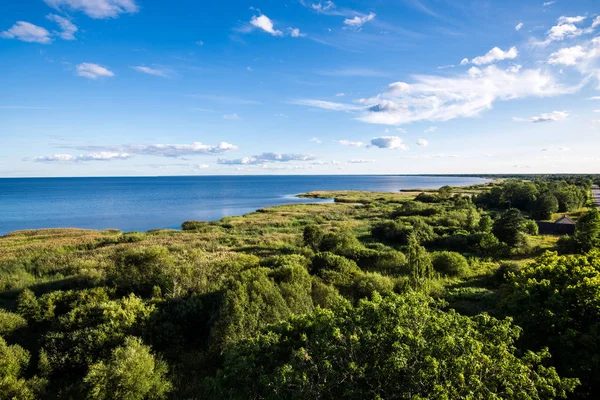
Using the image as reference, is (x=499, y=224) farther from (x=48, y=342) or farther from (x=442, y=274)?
(x=48, y=342)

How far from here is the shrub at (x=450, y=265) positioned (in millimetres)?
21641

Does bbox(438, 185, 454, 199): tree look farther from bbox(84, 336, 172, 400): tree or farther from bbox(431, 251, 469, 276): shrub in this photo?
bbox(84, 336, 172, 400): tree

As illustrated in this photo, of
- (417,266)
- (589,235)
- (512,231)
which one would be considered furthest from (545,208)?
(417,266)

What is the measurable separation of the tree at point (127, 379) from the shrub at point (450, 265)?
63.8 feet

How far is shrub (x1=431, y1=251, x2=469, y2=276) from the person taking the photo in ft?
71.0

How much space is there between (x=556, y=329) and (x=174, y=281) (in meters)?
15.6

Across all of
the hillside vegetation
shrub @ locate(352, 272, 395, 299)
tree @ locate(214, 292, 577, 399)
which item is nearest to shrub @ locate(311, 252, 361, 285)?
the hillside vegetation

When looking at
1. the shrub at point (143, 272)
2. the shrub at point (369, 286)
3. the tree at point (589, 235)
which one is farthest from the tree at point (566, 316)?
the tree at point (589, 235)

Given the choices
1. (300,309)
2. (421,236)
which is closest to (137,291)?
(300,309)

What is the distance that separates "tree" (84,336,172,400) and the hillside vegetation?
0.03 meters

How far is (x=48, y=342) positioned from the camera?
1062cm

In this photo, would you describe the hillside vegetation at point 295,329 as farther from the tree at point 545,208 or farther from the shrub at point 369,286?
the tree at point 545,208

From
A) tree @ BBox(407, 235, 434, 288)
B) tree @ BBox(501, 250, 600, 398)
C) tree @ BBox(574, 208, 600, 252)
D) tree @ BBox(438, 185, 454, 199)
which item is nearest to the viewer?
tree @ BBox(501, 250, 600, 398)

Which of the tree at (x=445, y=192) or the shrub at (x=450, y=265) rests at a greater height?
the tree at (x=445, y=192)
